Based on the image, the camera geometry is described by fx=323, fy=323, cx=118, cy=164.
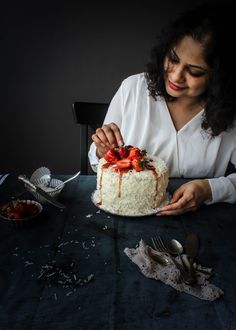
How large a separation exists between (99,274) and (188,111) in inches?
40.4

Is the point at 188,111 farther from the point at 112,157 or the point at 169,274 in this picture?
the point at 169,274

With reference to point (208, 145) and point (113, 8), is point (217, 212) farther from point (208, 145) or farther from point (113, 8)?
point (113, 8)

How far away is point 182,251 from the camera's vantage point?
94 centimetres

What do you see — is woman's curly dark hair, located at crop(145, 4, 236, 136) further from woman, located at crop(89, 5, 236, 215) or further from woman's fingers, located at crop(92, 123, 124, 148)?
woman's fingers, located at crop(92, 123, 124, 148)

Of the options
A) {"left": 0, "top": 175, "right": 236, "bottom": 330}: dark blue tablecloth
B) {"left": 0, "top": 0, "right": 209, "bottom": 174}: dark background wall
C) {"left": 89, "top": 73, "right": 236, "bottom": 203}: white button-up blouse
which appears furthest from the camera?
{"left": 0, "top": 0, "right": 209, "bottom": 174}: dark background wall

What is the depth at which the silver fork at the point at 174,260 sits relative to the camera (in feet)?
2.65

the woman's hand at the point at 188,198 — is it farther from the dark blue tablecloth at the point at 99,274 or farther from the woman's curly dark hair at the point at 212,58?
the woman's curly dark hair at the point at 212,58

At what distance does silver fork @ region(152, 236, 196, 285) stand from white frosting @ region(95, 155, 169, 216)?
0.56 feet

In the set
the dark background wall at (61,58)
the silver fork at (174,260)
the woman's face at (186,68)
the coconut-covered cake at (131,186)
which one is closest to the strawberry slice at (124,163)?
the coconut-covered cake at (131,186)

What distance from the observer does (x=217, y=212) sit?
1196mm

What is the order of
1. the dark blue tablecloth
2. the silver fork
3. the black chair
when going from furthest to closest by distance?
the black chair, the silver fork, the dark blue tablecloth

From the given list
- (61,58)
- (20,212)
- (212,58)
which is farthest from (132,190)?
(61,58)

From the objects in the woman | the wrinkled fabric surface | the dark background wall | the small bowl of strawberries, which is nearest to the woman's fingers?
the woman

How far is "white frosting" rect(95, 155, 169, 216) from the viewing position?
3.82 ft
